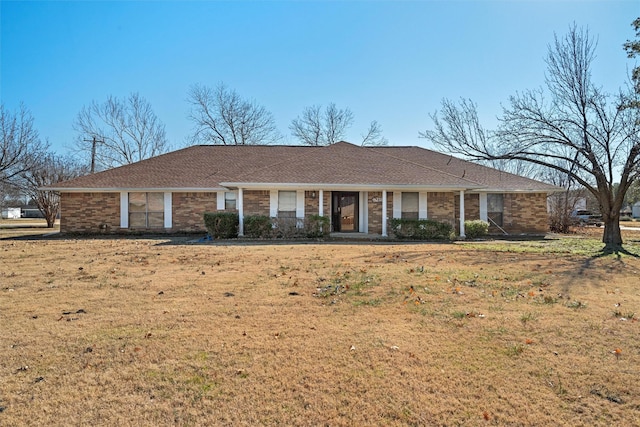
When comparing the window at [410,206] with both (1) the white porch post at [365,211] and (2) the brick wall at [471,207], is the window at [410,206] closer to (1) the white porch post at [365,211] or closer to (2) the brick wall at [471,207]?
(1) the white porch post at [365,211]

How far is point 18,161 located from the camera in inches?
899

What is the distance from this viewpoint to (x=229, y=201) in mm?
17766

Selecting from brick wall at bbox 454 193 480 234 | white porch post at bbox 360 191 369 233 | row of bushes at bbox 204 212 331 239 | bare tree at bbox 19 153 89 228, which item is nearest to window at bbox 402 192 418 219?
white porch post at bbox 360 191 369 233

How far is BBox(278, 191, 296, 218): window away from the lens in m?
16.3

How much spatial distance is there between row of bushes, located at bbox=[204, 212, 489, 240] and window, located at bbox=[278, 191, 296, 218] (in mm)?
902

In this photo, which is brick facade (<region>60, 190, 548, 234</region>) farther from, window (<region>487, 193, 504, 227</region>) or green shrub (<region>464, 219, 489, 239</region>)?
green shrub (<region>464, 219, 489, 239</region>)

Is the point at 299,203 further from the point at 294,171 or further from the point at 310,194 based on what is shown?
the point at 294,171

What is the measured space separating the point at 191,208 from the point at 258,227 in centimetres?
480

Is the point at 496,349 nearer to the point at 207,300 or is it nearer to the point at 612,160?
the point at 207,300

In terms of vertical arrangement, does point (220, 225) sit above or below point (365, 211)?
below

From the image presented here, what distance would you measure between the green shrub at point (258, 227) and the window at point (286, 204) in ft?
4.40

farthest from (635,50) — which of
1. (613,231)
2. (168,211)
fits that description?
(168,211)

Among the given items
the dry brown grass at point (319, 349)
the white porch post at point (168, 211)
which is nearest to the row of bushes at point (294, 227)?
the white porch post at point (168, 211)

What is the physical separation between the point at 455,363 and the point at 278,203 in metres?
13.4
